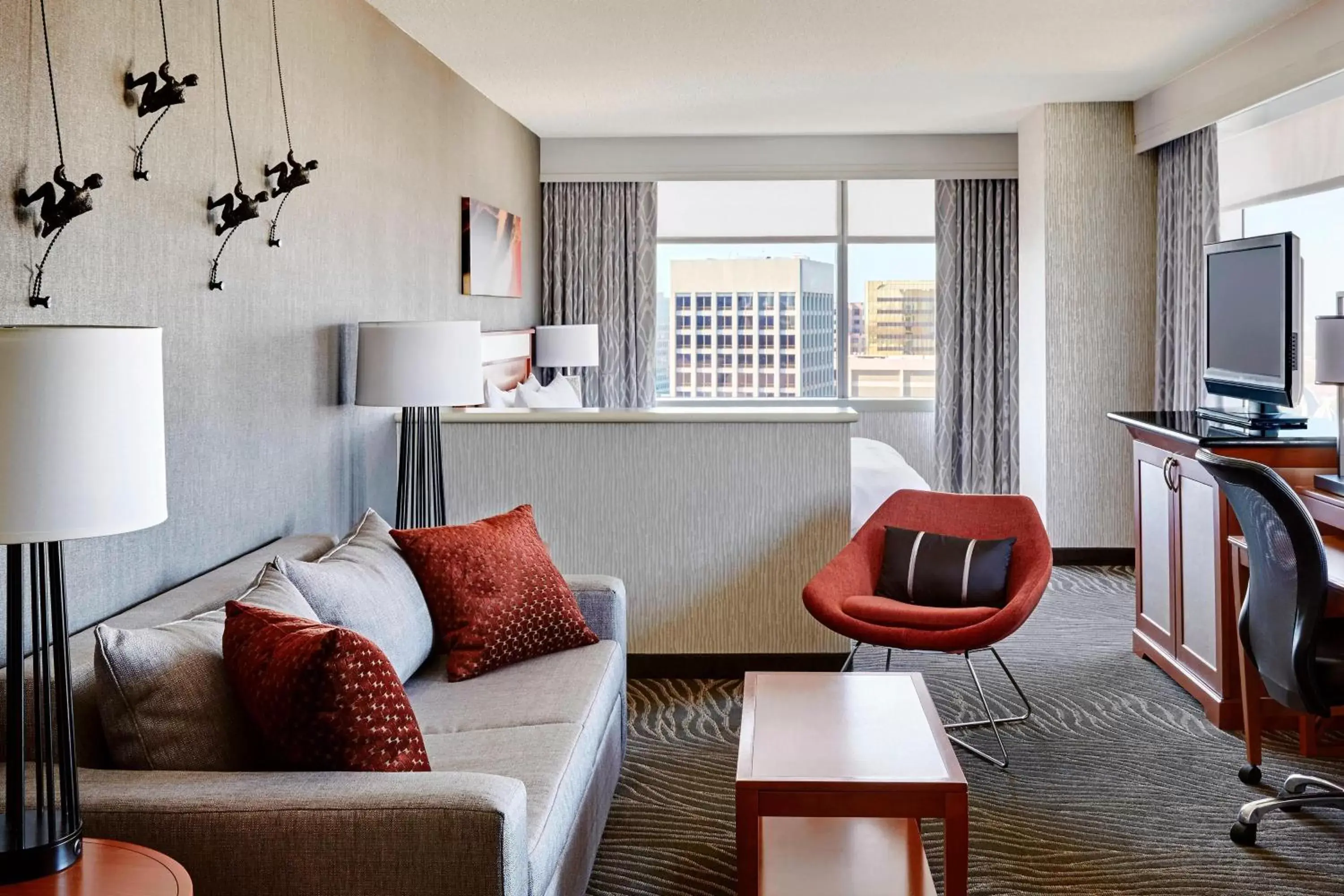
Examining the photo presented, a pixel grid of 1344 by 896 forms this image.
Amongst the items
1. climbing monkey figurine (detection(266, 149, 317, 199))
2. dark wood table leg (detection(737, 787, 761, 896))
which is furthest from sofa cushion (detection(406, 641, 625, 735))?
climbing monkey figurine (detection(266, 149, 317, 199))

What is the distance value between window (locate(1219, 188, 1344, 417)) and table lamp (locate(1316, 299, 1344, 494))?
1504 millimetres

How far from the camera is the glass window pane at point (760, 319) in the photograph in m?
8.16

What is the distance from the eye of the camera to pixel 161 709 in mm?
1949

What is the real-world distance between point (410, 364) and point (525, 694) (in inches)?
53.5

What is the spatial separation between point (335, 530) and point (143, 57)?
5.80 feet

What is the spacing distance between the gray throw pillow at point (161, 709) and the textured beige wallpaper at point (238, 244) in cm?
59

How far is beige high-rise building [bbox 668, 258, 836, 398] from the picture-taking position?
8.16m

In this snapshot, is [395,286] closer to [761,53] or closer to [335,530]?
[335,530]

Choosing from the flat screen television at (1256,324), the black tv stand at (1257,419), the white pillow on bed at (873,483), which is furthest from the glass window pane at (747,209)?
the black tv stand at (1257,419)

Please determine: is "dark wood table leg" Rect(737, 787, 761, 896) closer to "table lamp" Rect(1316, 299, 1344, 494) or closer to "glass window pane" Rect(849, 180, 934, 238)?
"table lamp" Rect(1316, 299, 1344, 494)

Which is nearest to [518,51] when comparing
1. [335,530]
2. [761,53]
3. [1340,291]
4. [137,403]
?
[761,53]

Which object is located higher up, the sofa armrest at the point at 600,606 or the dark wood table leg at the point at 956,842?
the sofa armrest at the point at 600,606

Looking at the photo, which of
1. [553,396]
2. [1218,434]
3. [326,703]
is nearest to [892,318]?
[553,396]

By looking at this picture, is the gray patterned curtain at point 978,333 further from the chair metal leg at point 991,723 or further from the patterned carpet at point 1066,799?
the chair metal leg at point 991,723
